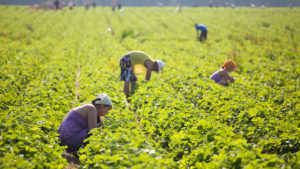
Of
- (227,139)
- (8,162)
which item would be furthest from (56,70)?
(227,139)

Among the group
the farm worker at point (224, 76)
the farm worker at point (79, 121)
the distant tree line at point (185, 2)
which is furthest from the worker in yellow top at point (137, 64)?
the distant tree line at point (185, 2)

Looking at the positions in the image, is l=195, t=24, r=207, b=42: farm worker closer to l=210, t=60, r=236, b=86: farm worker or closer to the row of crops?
the row of crops

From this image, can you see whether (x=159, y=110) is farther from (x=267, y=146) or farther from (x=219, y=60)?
(x=219, y=60)

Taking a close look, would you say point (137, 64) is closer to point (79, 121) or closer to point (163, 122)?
point (163, 122)

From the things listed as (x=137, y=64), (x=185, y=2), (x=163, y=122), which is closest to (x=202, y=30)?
(x=137, y=64)

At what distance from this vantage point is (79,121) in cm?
477

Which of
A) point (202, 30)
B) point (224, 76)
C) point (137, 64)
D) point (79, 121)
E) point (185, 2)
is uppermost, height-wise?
point (185, 2)

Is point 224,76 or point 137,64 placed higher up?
point 137,64

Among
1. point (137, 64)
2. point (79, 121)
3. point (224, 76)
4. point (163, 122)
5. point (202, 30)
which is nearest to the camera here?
point (79, 121)

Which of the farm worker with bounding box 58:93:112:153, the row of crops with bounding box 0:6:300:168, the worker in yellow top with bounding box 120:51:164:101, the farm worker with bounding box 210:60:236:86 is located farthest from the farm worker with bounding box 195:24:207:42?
the farm worker with bounding box 58:93:112:153

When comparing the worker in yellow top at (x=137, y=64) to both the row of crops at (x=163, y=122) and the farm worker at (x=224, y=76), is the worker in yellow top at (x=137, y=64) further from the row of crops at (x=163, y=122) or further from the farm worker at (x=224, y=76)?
the farm worker at (x=224, y=76)

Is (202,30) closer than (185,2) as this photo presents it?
Yes

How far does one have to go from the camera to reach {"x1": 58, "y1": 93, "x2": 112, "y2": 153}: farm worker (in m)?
4.70

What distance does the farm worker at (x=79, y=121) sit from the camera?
4703 millimetres
